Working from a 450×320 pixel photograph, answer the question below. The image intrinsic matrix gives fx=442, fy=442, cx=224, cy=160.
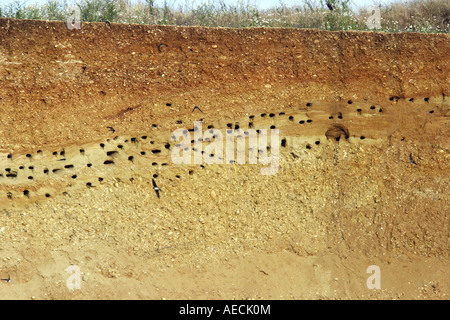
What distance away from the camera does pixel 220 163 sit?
471 centimetres

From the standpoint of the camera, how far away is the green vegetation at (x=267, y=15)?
5.42 metres

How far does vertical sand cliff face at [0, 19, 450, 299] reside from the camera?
4.48 meters

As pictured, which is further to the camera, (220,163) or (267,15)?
(267,15)

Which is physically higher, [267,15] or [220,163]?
[267,15]

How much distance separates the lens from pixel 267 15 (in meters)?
6.23

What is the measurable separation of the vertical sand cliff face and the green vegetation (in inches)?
35.8

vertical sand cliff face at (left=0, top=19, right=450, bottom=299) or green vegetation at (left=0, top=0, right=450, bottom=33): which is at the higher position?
green vegetation at (left=0, top=0, right=450, bottom=33)

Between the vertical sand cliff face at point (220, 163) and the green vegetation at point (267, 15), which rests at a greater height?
the green vegetation at point (267, 15)

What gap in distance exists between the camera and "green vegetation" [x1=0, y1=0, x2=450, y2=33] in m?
5.42

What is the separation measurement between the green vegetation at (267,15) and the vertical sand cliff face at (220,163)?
910 mm

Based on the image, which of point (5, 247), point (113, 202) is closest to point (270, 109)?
A: point (113, 202)

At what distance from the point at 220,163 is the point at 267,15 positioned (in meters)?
2.64

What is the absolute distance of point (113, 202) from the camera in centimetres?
459

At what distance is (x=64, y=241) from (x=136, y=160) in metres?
1.10
